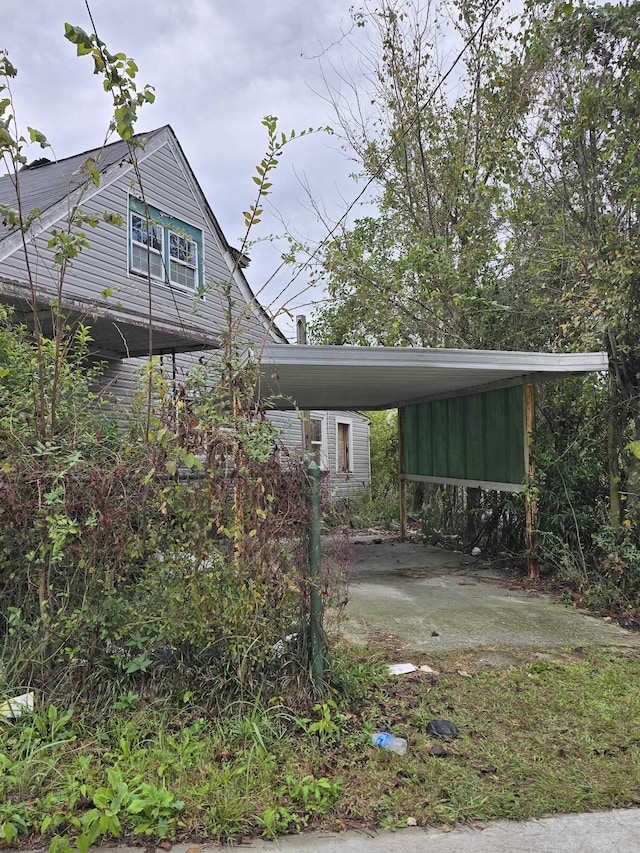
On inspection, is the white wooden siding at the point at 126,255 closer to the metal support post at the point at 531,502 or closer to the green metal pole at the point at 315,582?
the metal support post at the point at 531,502

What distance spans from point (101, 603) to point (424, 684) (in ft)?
6.21

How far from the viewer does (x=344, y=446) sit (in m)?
19.5

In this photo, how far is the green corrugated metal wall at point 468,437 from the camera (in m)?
7.11

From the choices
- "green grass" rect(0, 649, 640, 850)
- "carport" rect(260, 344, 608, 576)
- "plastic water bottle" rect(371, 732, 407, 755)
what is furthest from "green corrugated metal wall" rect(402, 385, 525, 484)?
"plastic water bottle" rect(371, 732, 407, 755)

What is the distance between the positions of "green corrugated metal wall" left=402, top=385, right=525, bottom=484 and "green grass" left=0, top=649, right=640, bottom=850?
396cm

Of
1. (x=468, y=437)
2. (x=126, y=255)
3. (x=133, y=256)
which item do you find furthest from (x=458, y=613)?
(x=133, y=256)

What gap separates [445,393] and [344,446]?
11.1 metres

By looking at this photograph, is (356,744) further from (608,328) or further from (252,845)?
(608,328)

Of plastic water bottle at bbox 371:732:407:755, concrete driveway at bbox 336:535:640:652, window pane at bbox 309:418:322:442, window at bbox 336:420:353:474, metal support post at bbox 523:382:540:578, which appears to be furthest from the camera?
window at bbox 336:420:353:474

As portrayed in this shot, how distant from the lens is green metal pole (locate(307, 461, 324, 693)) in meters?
3.15

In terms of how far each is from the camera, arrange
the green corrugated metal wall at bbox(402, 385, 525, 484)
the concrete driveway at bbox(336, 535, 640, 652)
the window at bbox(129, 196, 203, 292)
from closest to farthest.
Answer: the concrete driveway at bbox(336, 535, 640, 652), the green corrugated metal wall at bbox(402, 385, 525, 484), the window at bbox(129, 196, 203, 292)

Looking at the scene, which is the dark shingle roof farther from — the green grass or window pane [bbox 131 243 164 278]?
the green grass

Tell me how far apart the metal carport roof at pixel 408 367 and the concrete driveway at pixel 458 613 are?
71.1 inches

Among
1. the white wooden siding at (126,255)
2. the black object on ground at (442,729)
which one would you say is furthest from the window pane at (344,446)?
the black object on ground at (442,729)
